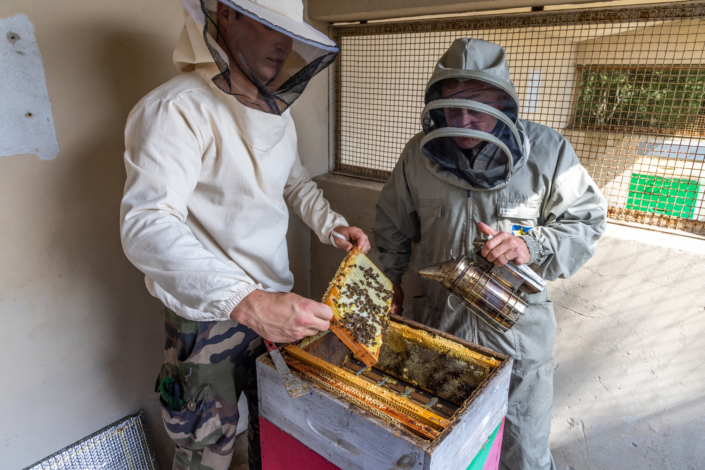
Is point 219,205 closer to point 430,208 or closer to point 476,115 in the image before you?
point 430,208

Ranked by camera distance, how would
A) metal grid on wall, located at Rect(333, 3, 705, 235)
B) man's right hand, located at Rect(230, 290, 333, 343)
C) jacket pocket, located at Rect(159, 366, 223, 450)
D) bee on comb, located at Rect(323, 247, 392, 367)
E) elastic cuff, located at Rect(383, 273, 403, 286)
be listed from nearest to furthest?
man's right hand, located at Rect(230, 290, 333, 343)
bee on comb, located at Rect(323, 247, 392, 367)
jacket pocket, located at Rect(159, 366, 223, 450)
metal grid on wall, located at Rect(333, 3, 705, 235)
elastic cuff, located at Rect(383, 273, 403, 286)

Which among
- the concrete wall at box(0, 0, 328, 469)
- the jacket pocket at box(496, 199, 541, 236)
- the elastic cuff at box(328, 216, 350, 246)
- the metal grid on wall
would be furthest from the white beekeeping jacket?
the metal grid on wall

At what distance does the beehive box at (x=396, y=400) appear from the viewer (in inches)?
40.5

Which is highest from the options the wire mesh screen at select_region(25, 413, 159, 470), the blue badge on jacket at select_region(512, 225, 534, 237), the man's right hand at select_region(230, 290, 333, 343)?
the blue badge on jacket at select_region(512, 225, 534, 237)

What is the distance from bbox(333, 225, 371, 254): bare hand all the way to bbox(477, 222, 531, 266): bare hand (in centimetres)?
48

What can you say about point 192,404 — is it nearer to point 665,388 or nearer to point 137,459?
point 137,459

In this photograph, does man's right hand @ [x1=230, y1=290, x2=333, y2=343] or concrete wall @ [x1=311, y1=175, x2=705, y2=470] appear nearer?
man's right hand @ [x1=230, y1=290, x2=333, y2=343]

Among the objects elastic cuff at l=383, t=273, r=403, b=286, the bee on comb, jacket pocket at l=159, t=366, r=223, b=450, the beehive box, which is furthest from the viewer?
elastic cuff at l=383, t=273, r=403, b=286

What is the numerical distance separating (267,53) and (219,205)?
515 mm

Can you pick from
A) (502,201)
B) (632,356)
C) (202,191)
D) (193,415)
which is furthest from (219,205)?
(632,356)

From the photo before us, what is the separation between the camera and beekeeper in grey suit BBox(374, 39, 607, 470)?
148 centimetres

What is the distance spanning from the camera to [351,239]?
1.79 m

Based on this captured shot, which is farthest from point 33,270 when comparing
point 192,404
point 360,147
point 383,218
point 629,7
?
point 629,7

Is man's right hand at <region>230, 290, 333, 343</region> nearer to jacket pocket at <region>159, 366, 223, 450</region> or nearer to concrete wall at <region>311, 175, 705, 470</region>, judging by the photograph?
jacket pocket at <region>159, 366, 223, 450</region>
